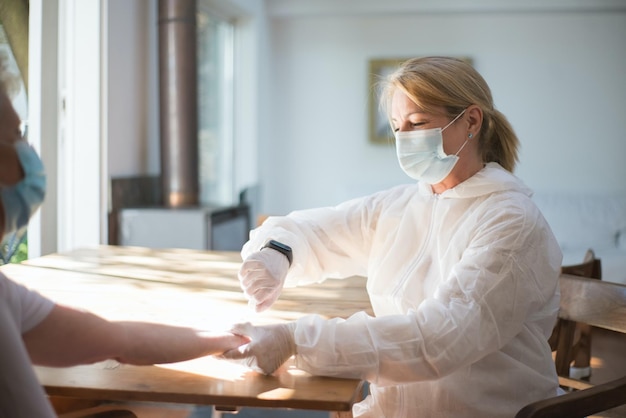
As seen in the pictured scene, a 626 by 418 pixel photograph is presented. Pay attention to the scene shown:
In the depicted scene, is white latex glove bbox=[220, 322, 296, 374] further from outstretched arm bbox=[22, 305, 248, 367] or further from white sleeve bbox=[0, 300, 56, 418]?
white sleeve bbox=[0, 300, 56, 418]

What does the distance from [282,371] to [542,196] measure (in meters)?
5.15

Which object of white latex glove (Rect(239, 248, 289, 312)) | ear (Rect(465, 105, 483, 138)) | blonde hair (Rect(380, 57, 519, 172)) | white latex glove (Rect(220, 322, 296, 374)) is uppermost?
blonde hair (Rect(380, 57, 519, 172))

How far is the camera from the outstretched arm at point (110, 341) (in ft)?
3.85

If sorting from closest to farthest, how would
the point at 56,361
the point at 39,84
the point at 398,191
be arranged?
the point at 56,361
the point at 398,191
the point at 39,84

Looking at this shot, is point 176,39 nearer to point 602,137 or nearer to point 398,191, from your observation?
point 398,191

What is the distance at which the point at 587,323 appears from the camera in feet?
6.08

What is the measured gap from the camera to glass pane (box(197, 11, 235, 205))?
5.73 meters

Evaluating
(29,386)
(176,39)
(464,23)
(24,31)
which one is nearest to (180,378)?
(29,386)

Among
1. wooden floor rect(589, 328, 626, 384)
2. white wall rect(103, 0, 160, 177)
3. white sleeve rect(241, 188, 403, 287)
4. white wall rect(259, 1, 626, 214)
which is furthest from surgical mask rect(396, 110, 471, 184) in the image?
white wall rect(259, 1, 626, 214)

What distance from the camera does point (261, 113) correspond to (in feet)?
21.7

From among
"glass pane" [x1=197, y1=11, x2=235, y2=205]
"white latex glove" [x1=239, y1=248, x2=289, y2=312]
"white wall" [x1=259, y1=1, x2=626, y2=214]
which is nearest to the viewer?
Result: "white latex glove" [x1=239, y1=248, x2=289, y2=312]

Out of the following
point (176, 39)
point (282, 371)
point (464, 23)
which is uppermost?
point (464, 23)

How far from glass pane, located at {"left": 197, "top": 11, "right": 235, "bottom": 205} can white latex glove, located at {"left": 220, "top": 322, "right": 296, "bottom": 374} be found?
13.7ft

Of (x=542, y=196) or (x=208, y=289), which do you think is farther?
(x=542, y=196)
